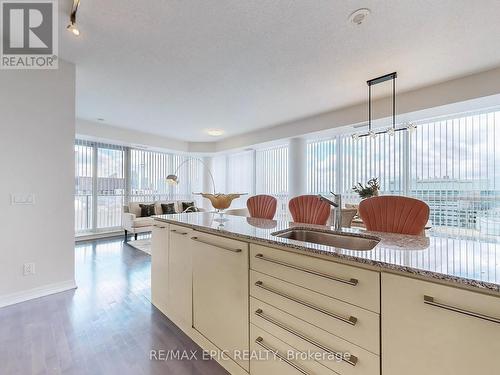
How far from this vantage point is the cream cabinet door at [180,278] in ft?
6.33

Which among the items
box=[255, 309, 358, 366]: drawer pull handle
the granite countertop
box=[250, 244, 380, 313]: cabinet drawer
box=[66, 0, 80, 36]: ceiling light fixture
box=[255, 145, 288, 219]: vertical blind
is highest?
box=[66, 0, 80, 36]: ceiling light fixture

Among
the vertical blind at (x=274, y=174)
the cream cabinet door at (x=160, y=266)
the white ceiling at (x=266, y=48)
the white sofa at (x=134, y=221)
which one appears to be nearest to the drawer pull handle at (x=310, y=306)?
the cream cabinet door at (x=160, y=266)

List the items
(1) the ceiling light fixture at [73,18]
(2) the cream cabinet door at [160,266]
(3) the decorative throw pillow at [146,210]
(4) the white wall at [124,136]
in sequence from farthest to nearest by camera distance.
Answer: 1. (3) the decorative throw pillow at [146,210]
2. (4) the white wall at [124,136]
3. (2) the cream cabinet door at [160,266]
4. (1) the ceiling light fixture at [73,18]

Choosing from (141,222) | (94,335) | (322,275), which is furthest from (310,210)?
(141,222)

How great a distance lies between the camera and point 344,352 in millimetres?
1002

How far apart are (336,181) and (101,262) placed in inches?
192

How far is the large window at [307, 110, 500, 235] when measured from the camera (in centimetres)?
370

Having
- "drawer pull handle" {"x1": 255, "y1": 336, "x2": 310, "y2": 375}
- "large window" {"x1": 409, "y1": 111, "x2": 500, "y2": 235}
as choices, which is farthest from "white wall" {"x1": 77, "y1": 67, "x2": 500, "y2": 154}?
"drawer pull handle" {"x1": 255, "y1": 336, "x2": 310, "y2": 375}

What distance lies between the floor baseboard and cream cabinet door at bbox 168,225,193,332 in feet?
5.19

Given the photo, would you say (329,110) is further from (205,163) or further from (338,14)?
(205,163)

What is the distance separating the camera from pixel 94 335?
1.98 metres

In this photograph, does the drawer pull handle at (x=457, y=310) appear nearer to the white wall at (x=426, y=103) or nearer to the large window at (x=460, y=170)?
the white wall at (x=426, y=103)

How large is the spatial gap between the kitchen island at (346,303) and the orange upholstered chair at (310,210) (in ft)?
1.60

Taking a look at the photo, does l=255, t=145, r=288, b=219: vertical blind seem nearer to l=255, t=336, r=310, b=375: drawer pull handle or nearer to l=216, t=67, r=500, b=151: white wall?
l=216, t=67, r=500, b=151: white wall
